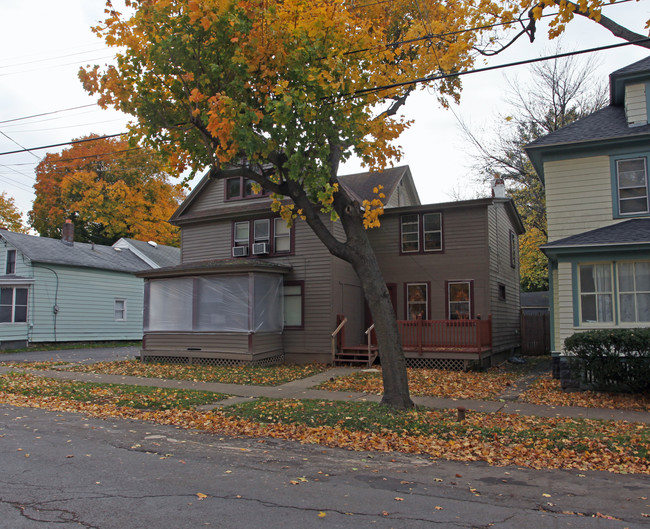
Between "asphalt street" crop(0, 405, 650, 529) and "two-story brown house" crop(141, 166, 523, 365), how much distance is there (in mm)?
10004

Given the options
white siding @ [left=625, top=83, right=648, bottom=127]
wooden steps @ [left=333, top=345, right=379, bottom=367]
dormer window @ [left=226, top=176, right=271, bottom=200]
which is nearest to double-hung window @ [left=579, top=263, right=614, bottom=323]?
white siding @ [left=625, top=83, right=648, bottom=127]

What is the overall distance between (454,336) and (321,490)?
11635mm

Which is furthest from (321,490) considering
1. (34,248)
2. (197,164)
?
(34,248)

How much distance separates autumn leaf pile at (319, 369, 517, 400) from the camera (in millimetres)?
11906

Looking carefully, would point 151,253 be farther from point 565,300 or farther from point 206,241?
point 565,300

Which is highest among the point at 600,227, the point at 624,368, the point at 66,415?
the point at 600,227

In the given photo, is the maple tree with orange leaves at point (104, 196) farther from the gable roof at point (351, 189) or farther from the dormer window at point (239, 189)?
the dormer window at point (239, 189)

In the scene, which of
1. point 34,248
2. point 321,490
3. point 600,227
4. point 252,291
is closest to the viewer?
point 321,490

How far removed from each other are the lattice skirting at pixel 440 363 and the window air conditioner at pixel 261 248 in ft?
22.0

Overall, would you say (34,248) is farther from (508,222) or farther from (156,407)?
(508,222)

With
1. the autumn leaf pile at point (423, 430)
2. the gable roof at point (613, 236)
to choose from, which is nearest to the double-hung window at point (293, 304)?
the autumn leaf pile at point (423, 430)

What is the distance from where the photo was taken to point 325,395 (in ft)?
38.4

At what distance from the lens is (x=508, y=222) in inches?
856

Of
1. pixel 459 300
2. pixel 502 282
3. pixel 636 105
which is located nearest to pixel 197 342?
pixel 459 300
